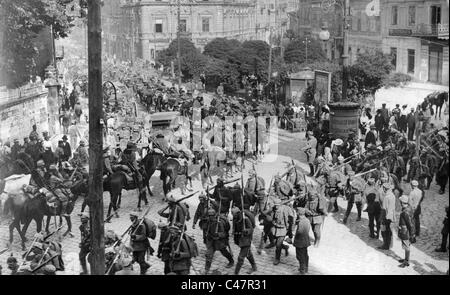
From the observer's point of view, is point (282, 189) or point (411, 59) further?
point (411, 59)

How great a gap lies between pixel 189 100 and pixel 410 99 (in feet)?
32.7

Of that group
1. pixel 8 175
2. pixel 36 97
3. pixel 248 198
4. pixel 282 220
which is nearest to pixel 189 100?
pixel 36 97

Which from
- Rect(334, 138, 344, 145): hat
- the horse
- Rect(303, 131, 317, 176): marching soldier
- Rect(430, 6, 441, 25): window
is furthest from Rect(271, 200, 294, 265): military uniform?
Rect(430, 6, 441, 25): window

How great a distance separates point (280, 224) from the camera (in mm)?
12812

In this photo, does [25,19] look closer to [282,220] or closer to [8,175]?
[8,175]

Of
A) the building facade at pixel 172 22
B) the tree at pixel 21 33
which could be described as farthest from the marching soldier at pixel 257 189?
the building facade at pixel 172 22

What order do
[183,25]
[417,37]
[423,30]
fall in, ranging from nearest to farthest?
1. [423,30]
2. [417,37]
3. [183,25]

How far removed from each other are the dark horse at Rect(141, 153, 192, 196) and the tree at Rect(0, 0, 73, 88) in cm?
806

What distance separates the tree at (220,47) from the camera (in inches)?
1310

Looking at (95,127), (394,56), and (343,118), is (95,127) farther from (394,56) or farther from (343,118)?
(394,56)

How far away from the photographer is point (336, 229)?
1512 cm

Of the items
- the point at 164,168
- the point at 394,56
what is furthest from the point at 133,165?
the point at 394,56

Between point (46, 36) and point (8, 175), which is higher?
point (46, 36)

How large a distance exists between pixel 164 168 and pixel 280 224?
5254mm
